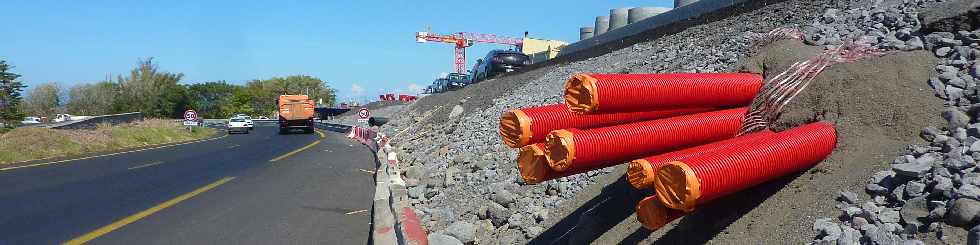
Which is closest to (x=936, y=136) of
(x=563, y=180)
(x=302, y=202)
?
(x=563, y=180)

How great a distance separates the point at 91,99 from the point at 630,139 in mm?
84027

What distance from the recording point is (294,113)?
40.8 m

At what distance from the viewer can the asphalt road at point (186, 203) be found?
7289 mm

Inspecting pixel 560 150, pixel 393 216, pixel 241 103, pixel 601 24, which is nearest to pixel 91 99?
pixel 241 103

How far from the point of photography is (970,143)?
3494mm

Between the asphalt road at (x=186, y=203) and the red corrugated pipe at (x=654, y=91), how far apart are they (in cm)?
408

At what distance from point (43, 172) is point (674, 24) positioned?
16.0 metres

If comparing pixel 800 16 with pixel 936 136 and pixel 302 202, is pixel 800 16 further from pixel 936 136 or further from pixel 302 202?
pixel 302 202

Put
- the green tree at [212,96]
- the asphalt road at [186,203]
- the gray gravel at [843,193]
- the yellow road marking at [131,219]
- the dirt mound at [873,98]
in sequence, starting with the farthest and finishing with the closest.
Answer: the green tree at [212,96] → the asphalt road at [186,203] → the yellow road marking at [131,219] → the dirt mound at [873,98] → the gray gravel at [843,193]

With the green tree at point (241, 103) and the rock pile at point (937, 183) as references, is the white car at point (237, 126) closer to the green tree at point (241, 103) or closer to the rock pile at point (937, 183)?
the rock pile at point (937, 183)

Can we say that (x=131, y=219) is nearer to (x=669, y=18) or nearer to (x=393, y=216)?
(x=393, y=216)

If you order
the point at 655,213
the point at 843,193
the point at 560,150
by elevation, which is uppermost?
the point at 560,150

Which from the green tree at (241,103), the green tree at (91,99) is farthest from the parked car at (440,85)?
the green tree at (241,103)

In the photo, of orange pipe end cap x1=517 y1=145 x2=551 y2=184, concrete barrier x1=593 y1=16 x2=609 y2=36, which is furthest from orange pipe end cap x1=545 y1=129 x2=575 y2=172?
concrete barrier x1=593 y1=16 x2=609 y2=36
